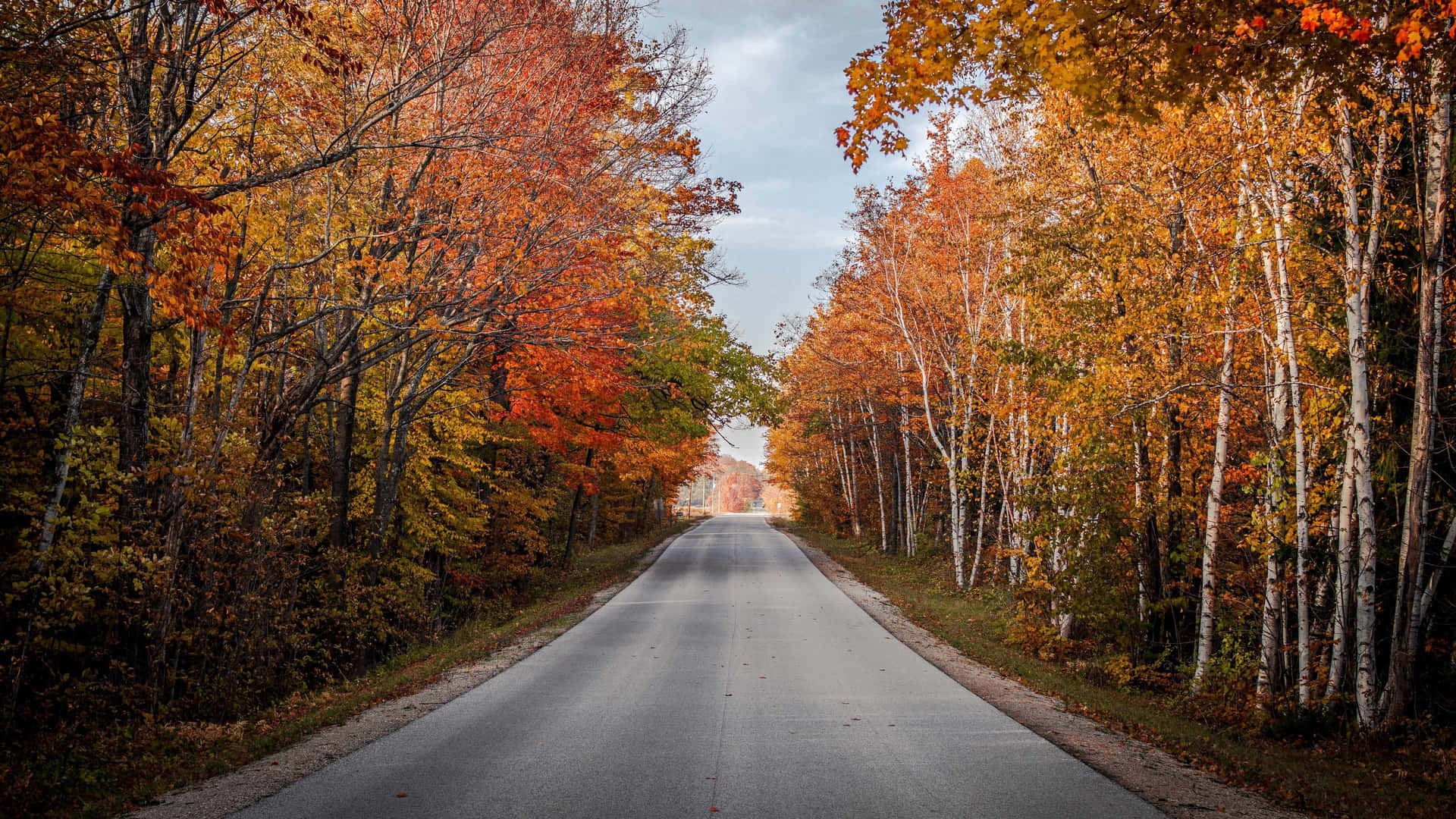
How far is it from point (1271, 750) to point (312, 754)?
8935 millimetres

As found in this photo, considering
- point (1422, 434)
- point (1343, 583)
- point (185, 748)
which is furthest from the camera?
point (1343, 583)

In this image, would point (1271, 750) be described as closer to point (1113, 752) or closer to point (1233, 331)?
point (1113, 752)

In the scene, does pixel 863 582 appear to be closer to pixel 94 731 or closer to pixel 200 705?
pixel 200 705

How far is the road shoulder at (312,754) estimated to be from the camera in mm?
5246

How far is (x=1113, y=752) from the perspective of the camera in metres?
6.77

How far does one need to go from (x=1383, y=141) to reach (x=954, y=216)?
11.5 metres

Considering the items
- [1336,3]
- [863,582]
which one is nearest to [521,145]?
[1336,3]

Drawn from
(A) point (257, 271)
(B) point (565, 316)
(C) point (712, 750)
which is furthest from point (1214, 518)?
(A) point (257, 271)

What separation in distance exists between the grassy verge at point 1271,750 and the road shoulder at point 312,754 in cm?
694

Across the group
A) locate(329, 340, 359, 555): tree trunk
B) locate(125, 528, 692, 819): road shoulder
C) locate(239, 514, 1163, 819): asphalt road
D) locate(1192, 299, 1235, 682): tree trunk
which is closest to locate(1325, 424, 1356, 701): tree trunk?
locate(1192, 299, 1235, 682): tree trunk

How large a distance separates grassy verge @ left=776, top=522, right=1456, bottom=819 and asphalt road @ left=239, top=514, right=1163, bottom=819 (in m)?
1.27

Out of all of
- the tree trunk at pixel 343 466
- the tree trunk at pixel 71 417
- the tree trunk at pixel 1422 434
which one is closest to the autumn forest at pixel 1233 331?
the tree trunk at pixel 1422 434

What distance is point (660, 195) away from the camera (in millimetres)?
12398

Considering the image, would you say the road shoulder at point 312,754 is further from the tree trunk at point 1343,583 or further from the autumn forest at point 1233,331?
the tree trunk at point 1343,583
